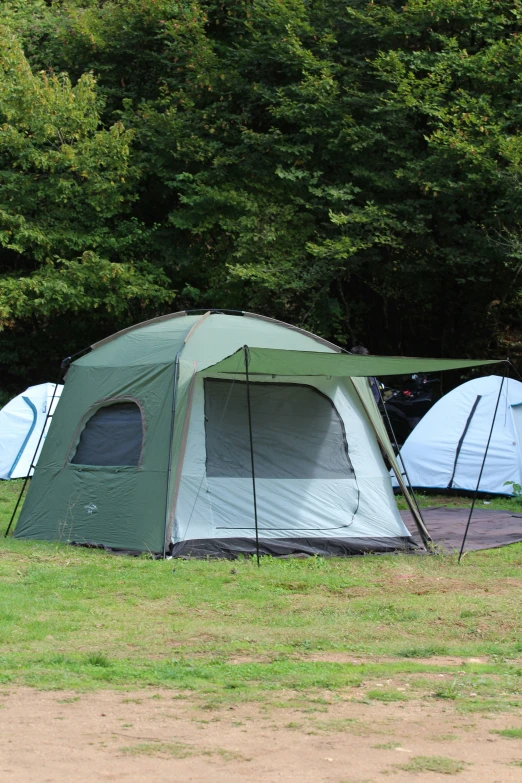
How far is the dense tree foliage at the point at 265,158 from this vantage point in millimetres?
15891

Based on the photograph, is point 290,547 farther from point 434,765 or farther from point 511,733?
point 434,765

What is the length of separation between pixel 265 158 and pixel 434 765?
47.7 feet

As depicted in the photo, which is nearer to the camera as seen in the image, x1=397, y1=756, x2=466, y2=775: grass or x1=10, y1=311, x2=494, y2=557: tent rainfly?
x1=397, y1=756, x2=466, y2=775: grass

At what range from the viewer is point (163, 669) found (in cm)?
468

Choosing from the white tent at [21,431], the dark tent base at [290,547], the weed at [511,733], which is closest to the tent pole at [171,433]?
the dark tent base at [290,547]

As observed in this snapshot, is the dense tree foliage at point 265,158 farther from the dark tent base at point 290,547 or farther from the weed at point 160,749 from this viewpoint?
the weed at point 160,749

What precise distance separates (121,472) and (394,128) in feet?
31.8

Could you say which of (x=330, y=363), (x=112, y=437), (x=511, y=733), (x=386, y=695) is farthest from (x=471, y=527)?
(x=511, y=733)

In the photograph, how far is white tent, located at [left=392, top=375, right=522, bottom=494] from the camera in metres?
12.2

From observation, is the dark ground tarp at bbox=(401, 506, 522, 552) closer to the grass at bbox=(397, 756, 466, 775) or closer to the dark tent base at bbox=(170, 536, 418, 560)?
the dark tent base at bbox=(170, 536, 418, 560)

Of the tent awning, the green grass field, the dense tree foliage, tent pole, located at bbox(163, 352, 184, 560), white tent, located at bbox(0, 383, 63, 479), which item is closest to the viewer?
the green grass field

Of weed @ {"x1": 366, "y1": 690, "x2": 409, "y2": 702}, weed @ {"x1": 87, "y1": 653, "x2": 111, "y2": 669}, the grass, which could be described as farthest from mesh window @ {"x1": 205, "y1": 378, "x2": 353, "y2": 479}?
the grass

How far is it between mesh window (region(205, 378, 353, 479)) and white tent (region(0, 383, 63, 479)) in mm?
5488

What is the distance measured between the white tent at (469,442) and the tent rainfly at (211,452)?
3.29 metres
